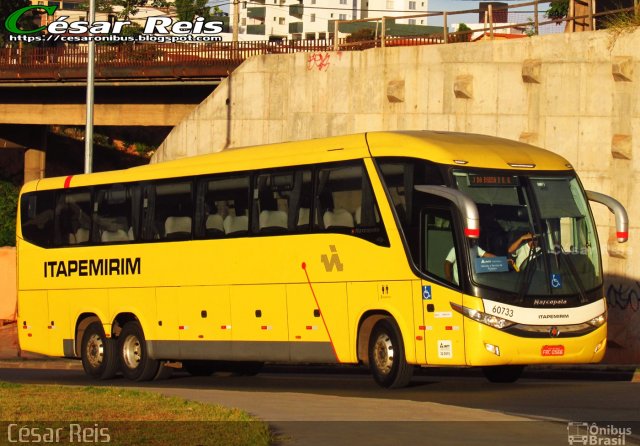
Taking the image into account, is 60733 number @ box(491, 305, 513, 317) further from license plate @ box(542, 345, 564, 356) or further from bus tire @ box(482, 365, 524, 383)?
bus tire @ box(482, 365, 524, 383)

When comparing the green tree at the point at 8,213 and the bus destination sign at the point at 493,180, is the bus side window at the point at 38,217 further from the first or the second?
the green tree at the point at 8,213

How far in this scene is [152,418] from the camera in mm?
12781

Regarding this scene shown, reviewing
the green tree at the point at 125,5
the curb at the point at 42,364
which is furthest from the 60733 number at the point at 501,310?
the green tree at the point at 125,5

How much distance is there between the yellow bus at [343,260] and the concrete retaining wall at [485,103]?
28.4 ft

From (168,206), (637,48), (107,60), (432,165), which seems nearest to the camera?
(432,165)

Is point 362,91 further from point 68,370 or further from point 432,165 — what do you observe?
point 432,165

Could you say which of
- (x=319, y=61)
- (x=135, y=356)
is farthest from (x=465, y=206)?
(x=319, y=61)

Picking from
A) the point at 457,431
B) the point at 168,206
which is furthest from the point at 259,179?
the point at 457,431

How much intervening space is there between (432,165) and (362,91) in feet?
54.0

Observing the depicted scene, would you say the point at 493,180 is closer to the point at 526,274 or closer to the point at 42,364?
the point at 526,274

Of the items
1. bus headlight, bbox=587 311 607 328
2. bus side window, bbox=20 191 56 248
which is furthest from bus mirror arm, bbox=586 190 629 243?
bus side window, bbox=20 191 56 248

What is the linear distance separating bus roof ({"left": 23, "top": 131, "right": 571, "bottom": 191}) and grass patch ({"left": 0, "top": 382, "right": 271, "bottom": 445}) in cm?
494

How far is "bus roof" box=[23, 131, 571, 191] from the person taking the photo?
57.3 ft

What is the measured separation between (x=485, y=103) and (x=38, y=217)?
11.2m
